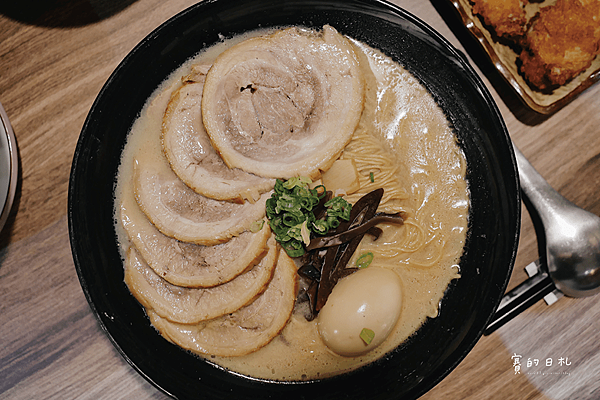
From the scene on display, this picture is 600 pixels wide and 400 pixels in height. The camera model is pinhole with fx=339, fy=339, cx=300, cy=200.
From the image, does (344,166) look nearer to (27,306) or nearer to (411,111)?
(411,111)

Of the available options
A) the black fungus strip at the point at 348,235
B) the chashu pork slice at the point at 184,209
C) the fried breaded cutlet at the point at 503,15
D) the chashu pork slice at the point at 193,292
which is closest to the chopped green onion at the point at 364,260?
the black fungus strip at the point at 348,235

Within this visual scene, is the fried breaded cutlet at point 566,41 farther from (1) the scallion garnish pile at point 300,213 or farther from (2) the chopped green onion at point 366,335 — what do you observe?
(2) the chopped green onion at point 366,335

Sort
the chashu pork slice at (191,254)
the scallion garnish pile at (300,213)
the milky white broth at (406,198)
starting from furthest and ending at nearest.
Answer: the milky white broth at (406,198)
the chashu pork slice at (191,254)
the scallion garnish pile at (300,213)

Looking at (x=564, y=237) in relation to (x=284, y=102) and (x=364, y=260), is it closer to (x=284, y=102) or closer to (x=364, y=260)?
(x=364, y=260)

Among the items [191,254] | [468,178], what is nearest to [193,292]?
[191,254]

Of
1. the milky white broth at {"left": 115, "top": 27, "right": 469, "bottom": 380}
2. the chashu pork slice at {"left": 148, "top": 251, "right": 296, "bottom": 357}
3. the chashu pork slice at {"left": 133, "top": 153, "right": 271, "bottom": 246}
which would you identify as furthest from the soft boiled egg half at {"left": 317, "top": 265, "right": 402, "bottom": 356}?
the chashu pork slice at {"left": 133, "top": 153, "right": 271, "bottom": 246}

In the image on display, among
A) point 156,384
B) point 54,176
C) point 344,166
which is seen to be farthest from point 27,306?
point 344,166
